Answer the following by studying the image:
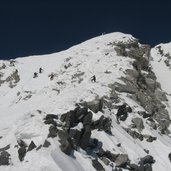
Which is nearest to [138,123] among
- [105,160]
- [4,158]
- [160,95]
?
[105,160]

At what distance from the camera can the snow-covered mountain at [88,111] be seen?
32844mm

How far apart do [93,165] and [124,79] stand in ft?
77.2

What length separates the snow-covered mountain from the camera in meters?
32.8

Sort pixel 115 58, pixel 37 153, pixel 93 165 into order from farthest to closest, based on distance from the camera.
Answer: pixel 115 58, pixel 93 165, pixel 37 153

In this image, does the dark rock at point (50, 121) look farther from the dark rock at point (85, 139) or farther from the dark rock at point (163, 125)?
the dark rock at point (163, 125)

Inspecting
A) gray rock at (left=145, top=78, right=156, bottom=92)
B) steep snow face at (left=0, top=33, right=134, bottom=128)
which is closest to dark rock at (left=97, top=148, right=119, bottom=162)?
steep snow face at (left=0, top=33, right=134, bottom=128)

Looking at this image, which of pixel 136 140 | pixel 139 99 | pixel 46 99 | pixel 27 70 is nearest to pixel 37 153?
pixel 136 140

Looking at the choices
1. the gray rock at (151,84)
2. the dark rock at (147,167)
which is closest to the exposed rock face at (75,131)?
the dark rock at (147,167)

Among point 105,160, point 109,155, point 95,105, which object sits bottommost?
point 105,160

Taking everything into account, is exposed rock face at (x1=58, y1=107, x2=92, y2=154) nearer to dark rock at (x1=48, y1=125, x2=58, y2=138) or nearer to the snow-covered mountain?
the snow-covered mountain

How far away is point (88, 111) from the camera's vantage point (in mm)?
38344

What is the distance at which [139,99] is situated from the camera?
53.6 metres

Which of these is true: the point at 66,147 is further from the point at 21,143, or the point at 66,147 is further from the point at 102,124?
the point at 102,124

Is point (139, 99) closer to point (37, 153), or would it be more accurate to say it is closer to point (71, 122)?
point (71, 122)
